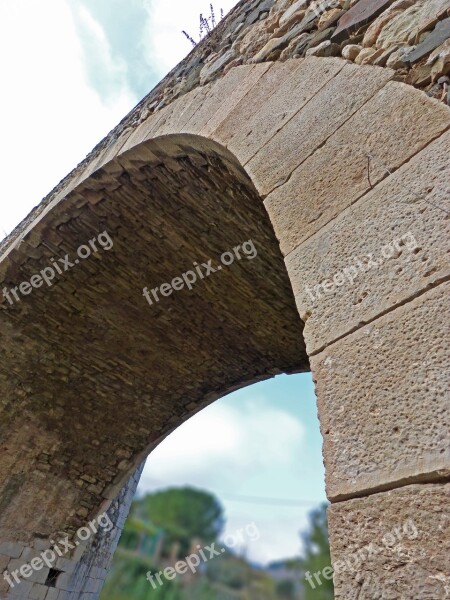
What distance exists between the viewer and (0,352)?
4336mm

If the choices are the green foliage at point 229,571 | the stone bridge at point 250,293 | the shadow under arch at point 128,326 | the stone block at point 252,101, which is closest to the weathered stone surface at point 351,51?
the stone bridge at point 250,293

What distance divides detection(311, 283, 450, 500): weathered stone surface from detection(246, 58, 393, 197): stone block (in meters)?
0.72

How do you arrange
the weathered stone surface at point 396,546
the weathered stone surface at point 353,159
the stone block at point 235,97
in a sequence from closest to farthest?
the weathered stone surface at point 396,546
the weathered stone surface at point 353,159
the stone block at point 235,97

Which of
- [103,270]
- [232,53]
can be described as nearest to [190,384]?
[103,270]

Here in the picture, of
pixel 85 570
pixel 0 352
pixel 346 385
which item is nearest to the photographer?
pixel 346 385

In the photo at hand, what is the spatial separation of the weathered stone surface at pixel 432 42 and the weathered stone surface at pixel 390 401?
2.62 ft

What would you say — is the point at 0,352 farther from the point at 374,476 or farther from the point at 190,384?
the point at 374,476

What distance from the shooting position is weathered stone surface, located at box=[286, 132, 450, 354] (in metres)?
0.97

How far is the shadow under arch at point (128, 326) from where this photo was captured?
2.84m

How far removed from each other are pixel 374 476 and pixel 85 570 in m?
Result: 5.41

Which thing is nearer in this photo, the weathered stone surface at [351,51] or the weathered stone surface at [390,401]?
the weathered stone surface at [390,401]

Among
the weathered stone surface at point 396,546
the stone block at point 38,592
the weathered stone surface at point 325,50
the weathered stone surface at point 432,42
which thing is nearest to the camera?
the weathered stone surface at point 396,546

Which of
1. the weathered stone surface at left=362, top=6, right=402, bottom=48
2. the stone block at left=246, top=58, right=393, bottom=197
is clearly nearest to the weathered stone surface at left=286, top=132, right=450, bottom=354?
the stone block at left=246, top=58, right=393, bottom=197

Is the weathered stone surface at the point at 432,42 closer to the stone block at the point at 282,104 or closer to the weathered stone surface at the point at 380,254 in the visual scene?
the stone block at the point at 282,104
